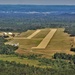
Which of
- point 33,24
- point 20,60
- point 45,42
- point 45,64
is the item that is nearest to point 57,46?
point 45,42

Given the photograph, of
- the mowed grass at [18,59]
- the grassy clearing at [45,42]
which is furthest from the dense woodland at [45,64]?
the grassy clearing at [45,42]

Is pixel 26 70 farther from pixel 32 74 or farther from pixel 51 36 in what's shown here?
pixel 51 36

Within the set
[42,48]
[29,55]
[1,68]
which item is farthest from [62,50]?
[1,68]

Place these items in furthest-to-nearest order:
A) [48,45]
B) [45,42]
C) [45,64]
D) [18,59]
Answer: [45,42], [48,45], [18,59], [45,64]

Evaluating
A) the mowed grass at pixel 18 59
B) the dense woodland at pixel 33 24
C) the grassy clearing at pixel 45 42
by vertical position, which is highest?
the mowed grass at pixel 18 59

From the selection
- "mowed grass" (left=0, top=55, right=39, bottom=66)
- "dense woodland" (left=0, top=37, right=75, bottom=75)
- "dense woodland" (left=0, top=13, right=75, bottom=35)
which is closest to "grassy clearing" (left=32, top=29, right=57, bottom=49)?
"dense woodland" (left=0, top=37, right=75, bottom=75)

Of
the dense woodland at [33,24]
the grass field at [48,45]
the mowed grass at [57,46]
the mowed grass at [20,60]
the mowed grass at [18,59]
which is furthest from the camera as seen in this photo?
the dense woodland at [33,24]

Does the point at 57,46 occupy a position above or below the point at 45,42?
above

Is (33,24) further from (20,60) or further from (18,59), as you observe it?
(20,60)

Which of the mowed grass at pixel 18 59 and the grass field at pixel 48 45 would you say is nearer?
the mowed grass at pixel 18 59

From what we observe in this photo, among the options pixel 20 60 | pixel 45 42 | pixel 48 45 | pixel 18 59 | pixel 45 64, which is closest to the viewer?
pixel 45 64

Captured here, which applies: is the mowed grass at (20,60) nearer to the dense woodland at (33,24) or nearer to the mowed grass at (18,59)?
the mowed grass at (18,59)
